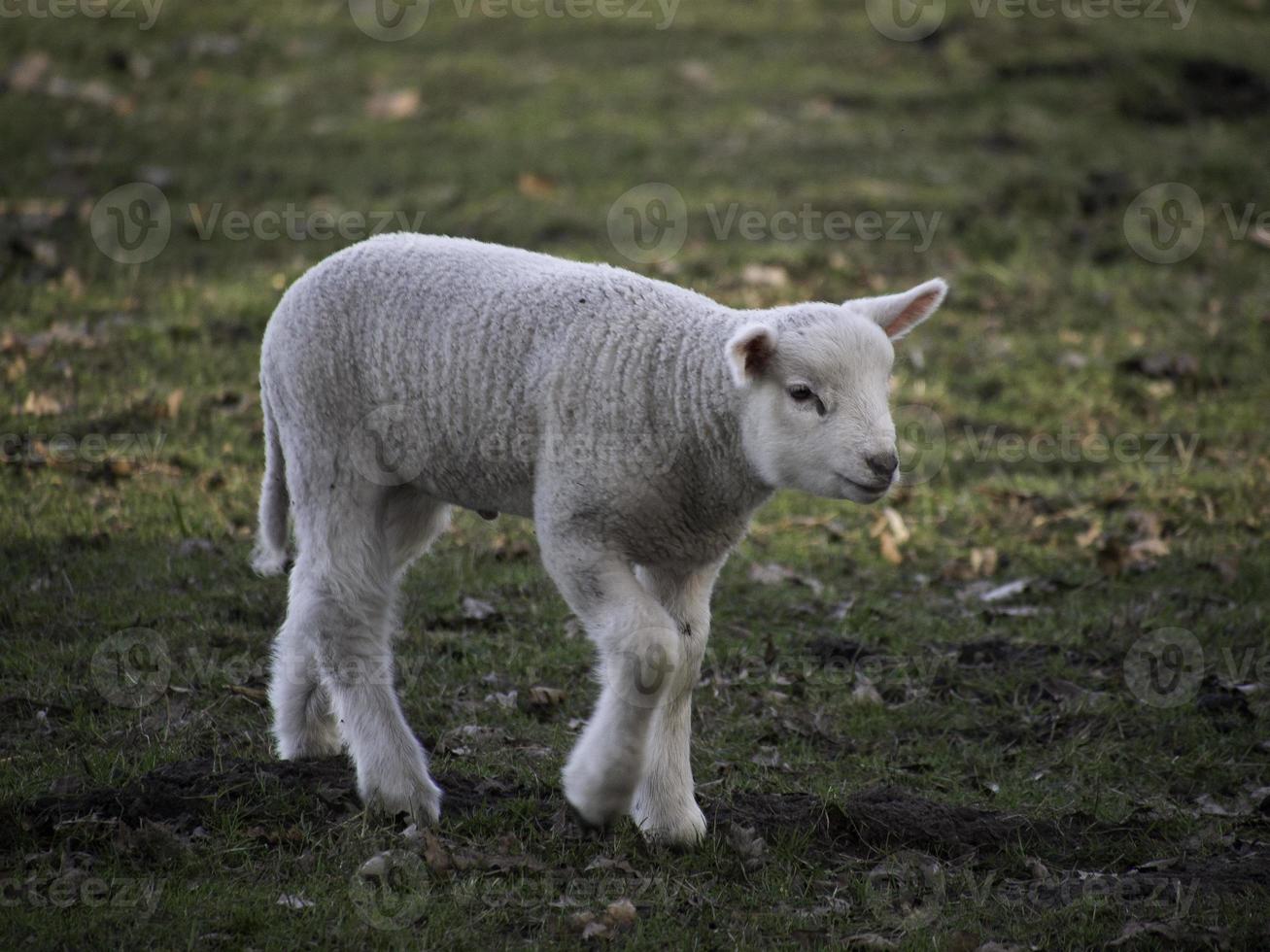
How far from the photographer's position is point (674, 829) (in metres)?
4.56

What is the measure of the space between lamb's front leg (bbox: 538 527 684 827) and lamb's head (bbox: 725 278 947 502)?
553mm

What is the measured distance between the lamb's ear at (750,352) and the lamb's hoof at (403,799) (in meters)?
1.61

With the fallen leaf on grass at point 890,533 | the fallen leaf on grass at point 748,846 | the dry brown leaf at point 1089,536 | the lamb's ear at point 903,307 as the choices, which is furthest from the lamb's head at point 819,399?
the dry brown leaf at point 1089,536

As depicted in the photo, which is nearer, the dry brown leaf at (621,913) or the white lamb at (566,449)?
the dry brown leaf at (621,913)

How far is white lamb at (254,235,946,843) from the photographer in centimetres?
419

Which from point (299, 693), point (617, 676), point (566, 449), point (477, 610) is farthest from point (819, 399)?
point (477, 610)

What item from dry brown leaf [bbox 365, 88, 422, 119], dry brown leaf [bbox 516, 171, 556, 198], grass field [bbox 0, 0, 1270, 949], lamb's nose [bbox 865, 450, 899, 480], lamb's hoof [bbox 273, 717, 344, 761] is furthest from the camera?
dry brown leaf [bbox 365, 88, 422, 119]

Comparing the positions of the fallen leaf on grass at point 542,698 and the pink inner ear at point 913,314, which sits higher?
the pink inner ear at point 913,314

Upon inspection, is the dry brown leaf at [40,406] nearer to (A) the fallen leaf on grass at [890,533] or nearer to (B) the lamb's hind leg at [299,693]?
(B) the lamb's hind leg at [299,693]

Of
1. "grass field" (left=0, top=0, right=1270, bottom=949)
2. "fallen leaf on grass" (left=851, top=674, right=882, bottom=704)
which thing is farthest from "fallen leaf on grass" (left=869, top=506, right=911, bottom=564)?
"fallen leaf on grass" (left=851, top=674, right=882, bottom=704)

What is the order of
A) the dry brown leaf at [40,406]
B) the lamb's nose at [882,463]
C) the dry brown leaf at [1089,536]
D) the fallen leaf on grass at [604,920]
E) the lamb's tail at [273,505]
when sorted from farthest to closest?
the dry brown leaf at [40,406] → the dry brown leaf at [1089,536] → the lamb's tail at [273,505] → the lamb's nose at [882,463] → the fallen leaf on grass at [604,920]

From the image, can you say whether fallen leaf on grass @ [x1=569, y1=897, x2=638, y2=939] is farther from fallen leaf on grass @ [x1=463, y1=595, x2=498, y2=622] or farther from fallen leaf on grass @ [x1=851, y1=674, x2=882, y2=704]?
fallen leaf on grass @ [x1=463, y1=595, x2=498, y2=622]

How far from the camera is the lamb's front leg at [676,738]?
457 centimetres

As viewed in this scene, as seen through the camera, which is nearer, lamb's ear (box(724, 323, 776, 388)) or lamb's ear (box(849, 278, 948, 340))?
lamb's ear (box(724, 323, 776, 388))
